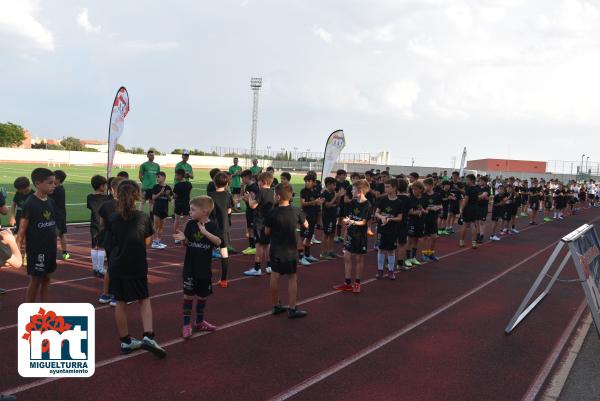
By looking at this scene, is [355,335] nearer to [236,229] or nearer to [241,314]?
[241,314]

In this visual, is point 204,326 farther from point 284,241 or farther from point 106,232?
point 106,232

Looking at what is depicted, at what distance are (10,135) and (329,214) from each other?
88794mm

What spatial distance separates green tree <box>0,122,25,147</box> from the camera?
266 feet

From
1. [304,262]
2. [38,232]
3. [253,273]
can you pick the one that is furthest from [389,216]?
[38,232]

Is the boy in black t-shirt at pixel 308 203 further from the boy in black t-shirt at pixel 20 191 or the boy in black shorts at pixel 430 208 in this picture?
the boy in black t-shirt at pixel 20 191

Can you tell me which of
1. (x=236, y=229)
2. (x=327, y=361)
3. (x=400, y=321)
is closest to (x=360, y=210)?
(x=400, y=321)

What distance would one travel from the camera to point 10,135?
8181 cm

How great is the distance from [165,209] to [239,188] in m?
5.26

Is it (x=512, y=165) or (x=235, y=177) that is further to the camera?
(x=512, y=165)

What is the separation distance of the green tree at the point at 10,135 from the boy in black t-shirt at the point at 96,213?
284 feet

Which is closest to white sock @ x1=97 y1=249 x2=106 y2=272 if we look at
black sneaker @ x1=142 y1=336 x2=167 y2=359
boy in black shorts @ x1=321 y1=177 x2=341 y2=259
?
black sneaker @ x1=142 y1=336 x2=167 y2=359

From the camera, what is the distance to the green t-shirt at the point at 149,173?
12227 millimetres

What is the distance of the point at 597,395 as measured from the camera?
4543mm

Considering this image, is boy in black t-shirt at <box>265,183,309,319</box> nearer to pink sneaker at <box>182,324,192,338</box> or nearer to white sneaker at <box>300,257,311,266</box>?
pink sneaker at <box>182,324,192,338</box>
